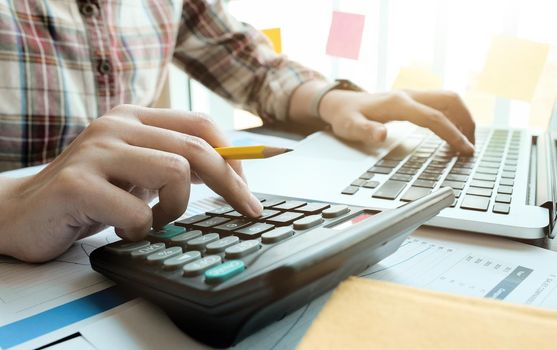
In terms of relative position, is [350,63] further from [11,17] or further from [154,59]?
[11,17]

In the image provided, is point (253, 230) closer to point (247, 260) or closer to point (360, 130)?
point (247, 260)

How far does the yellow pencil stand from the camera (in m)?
0.30

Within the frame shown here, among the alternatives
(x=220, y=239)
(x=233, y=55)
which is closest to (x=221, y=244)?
(x=220, y=239)

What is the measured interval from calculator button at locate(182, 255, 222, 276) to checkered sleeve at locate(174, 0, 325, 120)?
554mm

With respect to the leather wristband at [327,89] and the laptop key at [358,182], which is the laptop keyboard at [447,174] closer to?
the laptop key at [358,182]

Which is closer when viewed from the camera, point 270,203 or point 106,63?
point 270,203

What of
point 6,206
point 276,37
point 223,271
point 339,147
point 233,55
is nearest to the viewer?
point 223,271

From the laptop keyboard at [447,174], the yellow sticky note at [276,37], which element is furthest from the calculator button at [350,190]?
the yellow sticky note at [276,37]

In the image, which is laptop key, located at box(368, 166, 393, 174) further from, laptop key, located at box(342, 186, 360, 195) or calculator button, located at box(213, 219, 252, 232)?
calculator button, located at box(213, 219, 252, 232)

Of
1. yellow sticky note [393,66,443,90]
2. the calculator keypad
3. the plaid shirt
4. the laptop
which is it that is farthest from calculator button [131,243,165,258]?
yellow sticky note [393,66,443,90]

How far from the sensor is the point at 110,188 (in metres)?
0.27

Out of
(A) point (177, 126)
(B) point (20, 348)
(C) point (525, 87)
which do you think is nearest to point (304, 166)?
(A) point (177, 126)

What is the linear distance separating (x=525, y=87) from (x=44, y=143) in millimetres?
685

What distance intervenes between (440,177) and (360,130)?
165mm
